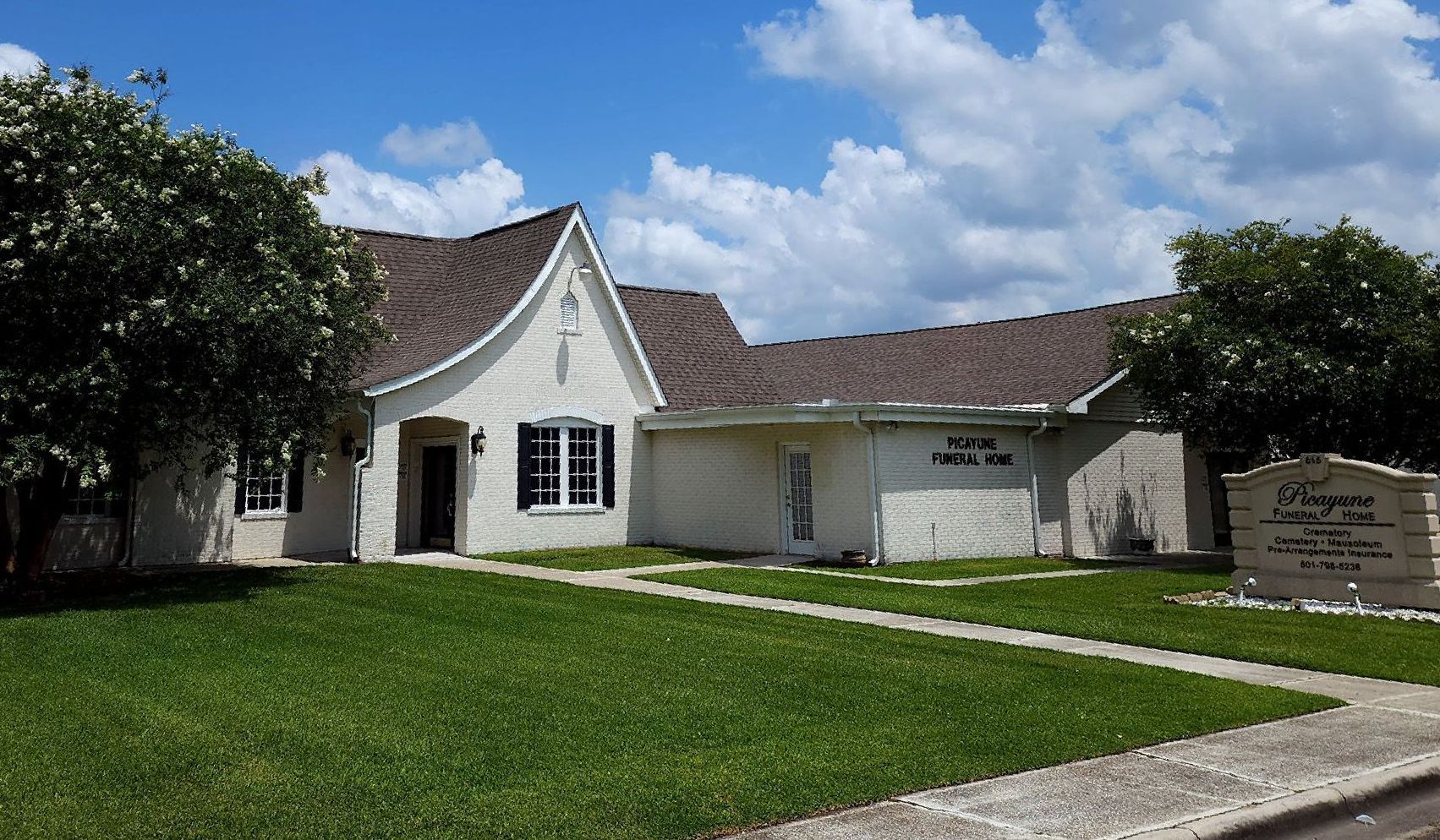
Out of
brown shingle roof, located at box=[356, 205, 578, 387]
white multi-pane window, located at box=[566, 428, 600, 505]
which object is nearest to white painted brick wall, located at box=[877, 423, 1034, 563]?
white multi-pane window, located at box=[566, 428, 600, 505]

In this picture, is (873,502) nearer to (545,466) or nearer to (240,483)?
(545,466)

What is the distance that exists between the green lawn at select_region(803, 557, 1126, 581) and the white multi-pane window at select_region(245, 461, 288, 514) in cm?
944

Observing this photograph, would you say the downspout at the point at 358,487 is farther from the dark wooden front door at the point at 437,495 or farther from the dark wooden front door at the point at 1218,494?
the dark wooden front door at the point at 1218,494

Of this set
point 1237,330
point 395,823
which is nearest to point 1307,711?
point 395,823

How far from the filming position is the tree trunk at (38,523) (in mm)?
13414

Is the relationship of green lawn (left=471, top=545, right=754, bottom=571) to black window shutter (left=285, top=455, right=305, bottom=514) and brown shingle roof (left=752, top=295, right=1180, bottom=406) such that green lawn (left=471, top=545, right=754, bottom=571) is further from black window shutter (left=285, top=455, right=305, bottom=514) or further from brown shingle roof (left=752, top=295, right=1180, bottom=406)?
brown shingle roof (left=752, top=295, right=1180, bottom=406)

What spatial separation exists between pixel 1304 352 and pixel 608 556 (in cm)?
1218

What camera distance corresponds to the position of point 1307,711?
7.21 metres

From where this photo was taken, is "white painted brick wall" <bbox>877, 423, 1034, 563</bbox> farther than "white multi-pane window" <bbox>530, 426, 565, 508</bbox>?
No

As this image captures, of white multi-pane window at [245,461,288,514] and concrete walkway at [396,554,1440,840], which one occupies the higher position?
white multi-pane window at [245,461,288,514]

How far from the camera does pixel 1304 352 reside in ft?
55.9

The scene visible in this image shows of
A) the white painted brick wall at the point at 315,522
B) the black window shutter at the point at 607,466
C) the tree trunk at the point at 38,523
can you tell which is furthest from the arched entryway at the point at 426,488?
the tree trunk at the point at 38,523

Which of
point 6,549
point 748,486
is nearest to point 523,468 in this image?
point 748,486

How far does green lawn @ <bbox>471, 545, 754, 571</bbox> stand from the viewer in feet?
56.7
